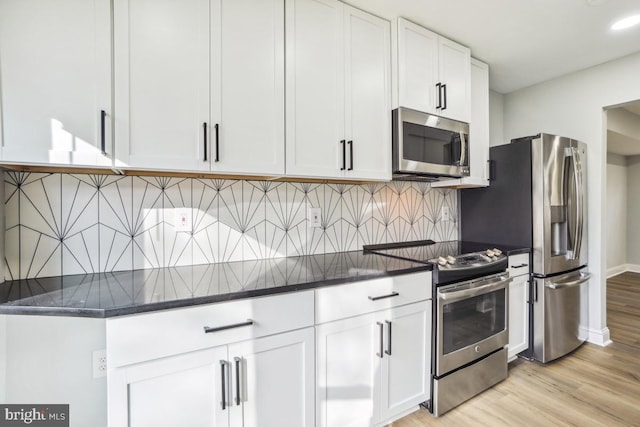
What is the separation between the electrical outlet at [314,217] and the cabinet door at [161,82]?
0.81 metres

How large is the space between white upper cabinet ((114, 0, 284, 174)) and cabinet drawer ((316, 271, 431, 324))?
0.70 metres

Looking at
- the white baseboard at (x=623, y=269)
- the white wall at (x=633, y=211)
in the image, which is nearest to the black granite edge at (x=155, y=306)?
the white baseboard at (x=623, y=269)

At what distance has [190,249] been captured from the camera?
170 cm

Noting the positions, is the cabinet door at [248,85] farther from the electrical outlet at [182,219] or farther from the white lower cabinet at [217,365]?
the white lower cabinet at [217,365]

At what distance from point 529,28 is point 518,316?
2.07 m

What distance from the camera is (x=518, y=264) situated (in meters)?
2.29

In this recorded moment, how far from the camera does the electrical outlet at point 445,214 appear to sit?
Result: 2775mm

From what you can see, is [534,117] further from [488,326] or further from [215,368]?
[215,368]

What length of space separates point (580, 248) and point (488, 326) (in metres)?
1.25

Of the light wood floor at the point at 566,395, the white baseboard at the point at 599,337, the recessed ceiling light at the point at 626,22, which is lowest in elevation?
the light wood floor at the point at 566,395

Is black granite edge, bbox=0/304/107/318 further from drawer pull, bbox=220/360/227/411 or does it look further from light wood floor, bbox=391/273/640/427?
light wood floor, bbox=391/273/640/427

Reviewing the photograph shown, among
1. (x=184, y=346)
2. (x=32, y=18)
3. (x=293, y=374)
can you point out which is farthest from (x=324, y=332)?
(x=32, y=18)

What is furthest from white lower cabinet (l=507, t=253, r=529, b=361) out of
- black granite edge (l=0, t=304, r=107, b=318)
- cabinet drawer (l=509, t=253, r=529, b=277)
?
black granite edge (l=0, t=304, r=107, b=318)

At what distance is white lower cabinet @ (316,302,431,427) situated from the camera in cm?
143
